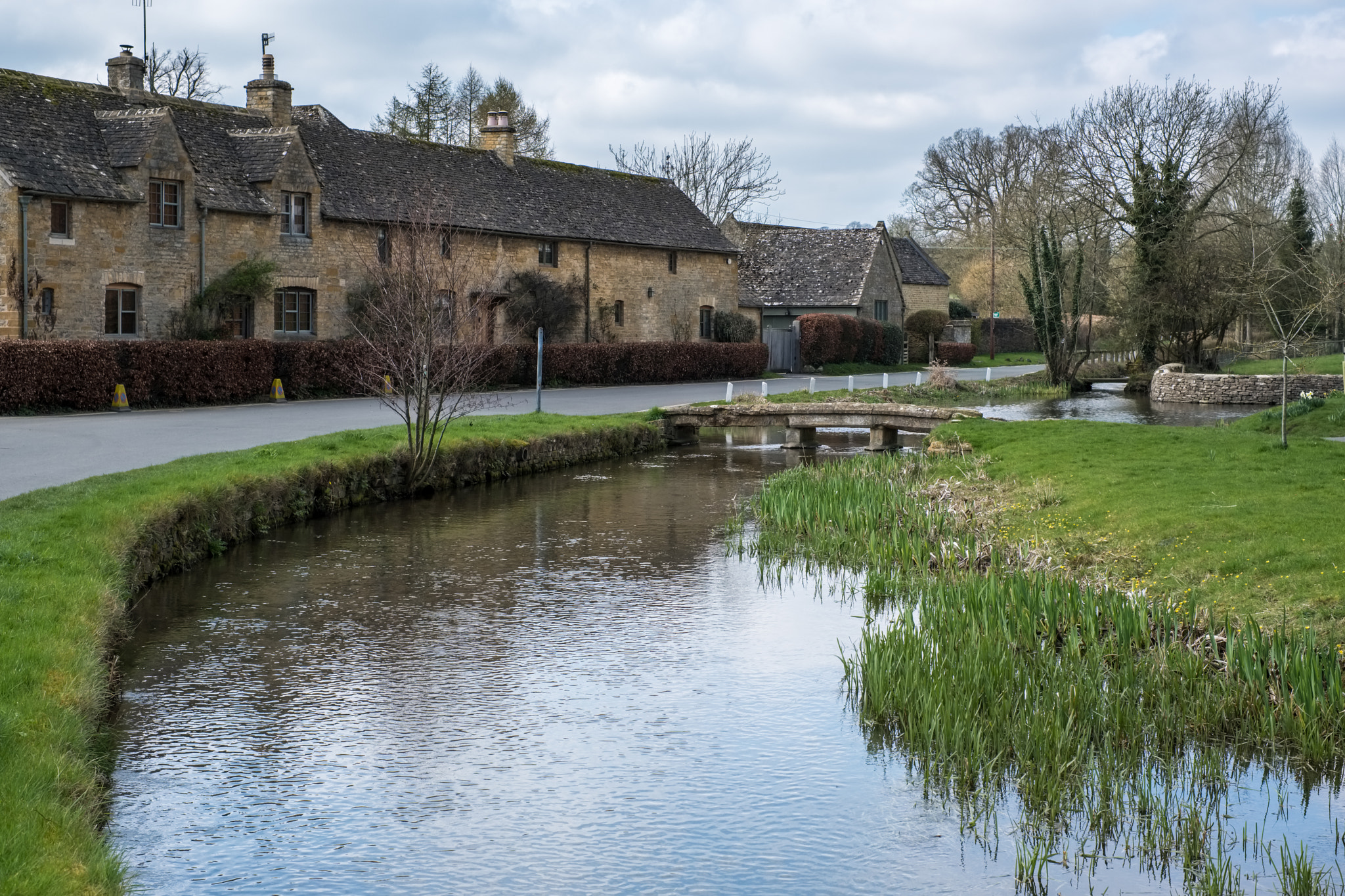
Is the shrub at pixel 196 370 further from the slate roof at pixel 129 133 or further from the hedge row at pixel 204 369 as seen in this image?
the slate roof at pixel 129 133

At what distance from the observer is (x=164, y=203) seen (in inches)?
1273

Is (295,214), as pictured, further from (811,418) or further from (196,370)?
(811,418)

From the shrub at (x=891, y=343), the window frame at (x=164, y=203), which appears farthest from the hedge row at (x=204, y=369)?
the shrub at (x=891, y=343)

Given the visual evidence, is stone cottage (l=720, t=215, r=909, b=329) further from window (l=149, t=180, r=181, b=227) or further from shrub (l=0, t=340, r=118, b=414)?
shrub (l=0, t=340, r=118, b=414)

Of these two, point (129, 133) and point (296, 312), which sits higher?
point (129, 133)

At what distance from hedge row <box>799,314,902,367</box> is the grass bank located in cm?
3123

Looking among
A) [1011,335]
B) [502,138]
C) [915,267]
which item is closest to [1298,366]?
[502,138]

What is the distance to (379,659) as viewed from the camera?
1002 centimetres

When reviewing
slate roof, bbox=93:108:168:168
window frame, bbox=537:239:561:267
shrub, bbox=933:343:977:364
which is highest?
slate roof, bbox=93:108:168:168

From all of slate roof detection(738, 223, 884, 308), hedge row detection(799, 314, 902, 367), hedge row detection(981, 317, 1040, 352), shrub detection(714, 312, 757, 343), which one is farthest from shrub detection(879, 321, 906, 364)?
hedge row detection(981, 317, 1040, 352)

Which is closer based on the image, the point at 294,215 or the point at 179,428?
the point at 179,428

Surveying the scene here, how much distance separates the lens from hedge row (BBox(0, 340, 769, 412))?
2564cm

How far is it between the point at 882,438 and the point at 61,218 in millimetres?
19667

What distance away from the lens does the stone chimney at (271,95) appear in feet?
124
